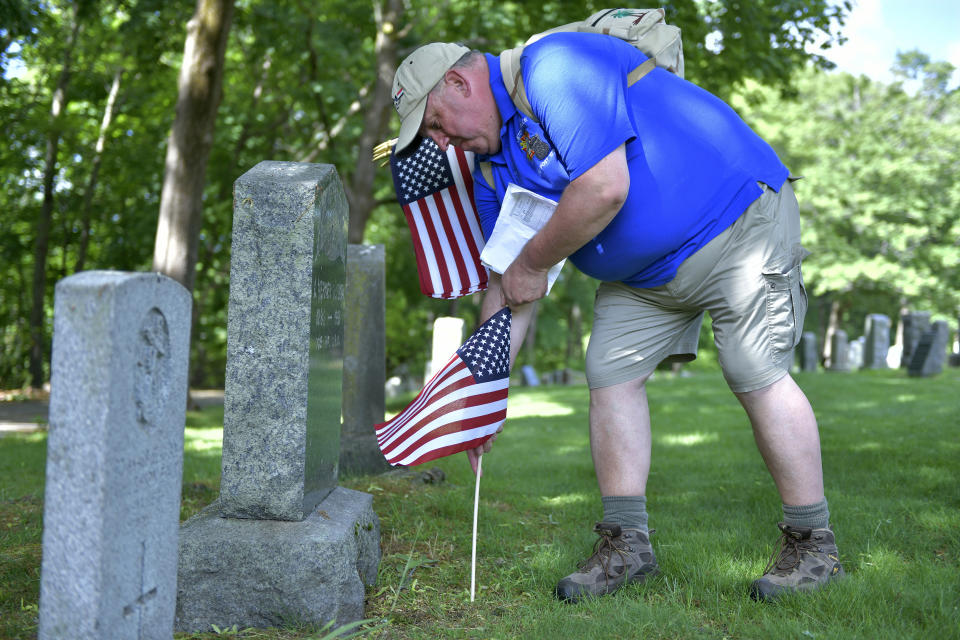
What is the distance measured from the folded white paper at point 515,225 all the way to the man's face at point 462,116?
22cm

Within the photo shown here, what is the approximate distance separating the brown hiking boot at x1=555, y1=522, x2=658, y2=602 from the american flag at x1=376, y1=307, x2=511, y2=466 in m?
0.63

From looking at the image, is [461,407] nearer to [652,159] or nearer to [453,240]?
[453,240]

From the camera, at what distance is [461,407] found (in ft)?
10.8

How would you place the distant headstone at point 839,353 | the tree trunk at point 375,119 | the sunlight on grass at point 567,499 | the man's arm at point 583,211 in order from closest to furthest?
the man's arm at point 583,211, the sunlight on grass at point 567,499, the tree trunk at point 375,119, the distant headstone at point 839,353

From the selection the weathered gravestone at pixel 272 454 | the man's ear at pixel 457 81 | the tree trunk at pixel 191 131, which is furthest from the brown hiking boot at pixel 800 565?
the tree trunk at pixel 191 131

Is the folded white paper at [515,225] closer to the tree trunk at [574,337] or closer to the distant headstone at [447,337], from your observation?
the distant headstone at [447,337]

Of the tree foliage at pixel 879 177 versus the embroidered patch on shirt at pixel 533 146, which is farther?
the tree foliage at pixel 879 177

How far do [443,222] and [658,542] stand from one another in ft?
5.92

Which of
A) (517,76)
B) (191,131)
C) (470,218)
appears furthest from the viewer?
(191,131)

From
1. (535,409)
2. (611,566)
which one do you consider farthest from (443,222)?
(535,409)

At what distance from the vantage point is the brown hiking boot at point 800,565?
2.97m

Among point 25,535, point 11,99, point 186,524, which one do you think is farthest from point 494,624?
point 11,99

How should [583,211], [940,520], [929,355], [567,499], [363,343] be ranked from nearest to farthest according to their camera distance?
[583,211] → [940,520] → [567,499] → [363,343] → [929,355]

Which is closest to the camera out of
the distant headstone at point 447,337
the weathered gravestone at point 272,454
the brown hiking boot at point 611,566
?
the weathered gravestone at point 272,454
